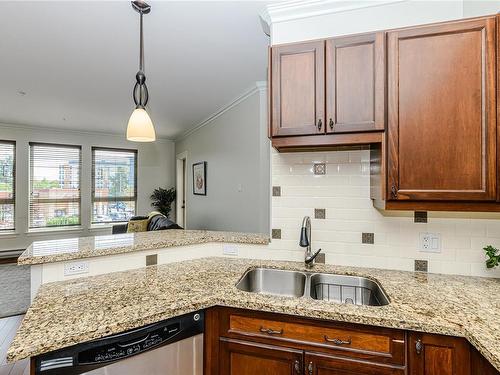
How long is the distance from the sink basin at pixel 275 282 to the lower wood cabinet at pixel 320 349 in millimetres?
417

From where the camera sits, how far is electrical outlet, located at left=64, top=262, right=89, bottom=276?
5.24 ft

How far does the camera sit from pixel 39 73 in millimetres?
3164

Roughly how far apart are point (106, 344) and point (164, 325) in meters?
0.22

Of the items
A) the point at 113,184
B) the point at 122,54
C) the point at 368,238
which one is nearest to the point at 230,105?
the point at 122,54

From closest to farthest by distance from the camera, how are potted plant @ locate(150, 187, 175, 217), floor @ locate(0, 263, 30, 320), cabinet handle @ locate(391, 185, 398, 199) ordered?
cabinet handle @ locate(391, 185, 398, 199) < floor @ locate(0, 263, 30, 320) < potted plant @ locate(150, 187, 175, 217)

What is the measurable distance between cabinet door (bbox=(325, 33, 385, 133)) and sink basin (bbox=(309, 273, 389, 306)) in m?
0.86

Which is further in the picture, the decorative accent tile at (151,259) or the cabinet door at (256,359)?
the decorative accent tile at (151,259)

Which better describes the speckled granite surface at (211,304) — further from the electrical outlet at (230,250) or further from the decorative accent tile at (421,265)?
the electrical outlet at (230,250)

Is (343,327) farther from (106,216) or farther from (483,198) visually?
(106,216)

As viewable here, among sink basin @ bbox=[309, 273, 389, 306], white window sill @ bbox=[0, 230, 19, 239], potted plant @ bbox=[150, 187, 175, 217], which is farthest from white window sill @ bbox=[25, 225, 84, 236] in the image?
sink basin @ bbox=[309, 273, 389, 306]

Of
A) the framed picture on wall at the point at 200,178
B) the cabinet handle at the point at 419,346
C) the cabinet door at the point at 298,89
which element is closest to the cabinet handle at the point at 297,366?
the cabinet handle at the point at 419,346

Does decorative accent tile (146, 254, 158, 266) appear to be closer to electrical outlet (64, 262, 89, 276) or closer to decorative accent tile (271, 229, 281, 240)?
electrical outlet (64, 262, 89, 276)

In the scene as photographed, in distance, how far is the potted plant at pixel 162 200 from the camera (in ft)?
22.7

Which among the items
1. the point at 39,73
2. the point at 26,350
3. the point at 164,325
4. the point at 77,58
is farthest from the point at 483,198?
the point at 39,73
